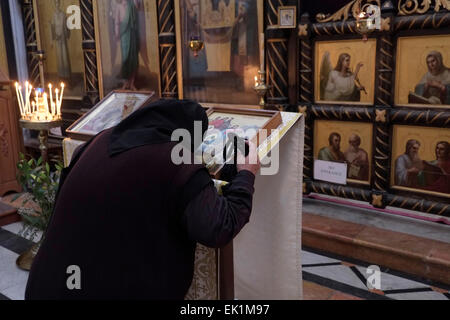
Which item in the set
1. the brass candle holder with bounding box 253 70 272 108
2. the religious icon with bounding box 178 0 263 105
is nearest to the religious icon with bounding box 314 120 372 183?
the brass candle holder with bounding box 253 70 272 108

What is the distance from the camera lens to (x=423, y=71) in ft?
13.1

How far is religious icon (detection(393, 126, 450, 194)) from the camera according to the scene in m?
4.01

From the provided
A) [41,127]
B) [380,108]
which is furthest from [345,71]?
[41,127]

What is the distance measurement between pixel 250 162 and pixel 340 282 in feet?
6.33

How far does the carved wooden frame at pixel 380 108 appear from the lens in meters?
3.93

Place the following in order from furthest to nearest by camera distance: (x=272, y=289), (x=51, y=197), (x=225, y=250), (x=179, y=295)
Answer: (x=51, y=197), (x=272, y=289), (x=225, y=250), (x=179, y=295)

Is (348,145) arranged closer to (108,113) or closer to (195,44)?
(195,44)

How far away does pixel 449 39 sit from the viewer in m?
3.80

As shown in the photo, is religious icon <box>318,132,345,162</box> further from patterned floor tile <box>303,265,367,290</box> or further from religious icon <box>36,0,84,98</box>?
religious icon <box>36,0,84,98</box>

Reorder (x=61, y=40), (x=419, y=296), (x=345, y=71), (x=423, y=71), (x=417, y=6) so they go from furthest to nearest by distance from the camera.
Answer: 1. (x=61, y=40)
2. (x=345, y=71)
3. (x=423, y=71)
4. (x=417, y=6)
5. (x=419, y=296)

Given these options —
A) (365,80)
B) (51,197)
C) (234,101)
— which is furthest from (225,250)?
(234,101)

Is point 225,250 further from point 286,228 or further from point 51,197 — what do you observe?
point 51,197

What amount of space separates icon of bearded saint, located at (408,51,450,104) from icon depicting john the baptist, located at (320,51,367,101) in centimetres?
53

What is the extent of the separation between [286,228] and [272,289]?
0.42 meters
